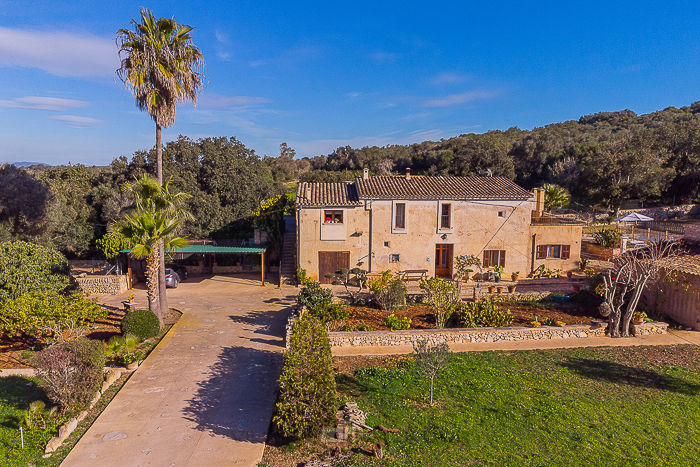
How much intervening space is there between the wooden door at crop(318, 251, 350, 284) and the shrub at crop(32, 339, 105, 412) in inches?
561

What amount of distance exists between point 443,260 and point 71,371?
19.5m

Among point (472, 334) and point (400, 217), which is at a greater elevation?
point (400, 217)

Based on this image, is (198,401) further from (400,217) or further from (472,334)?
(400,217)

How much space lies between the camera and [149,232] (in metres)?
14.6

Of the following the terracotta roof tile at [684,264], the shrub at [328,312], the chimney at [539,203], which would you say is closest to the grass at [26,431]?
the shrub at [328,312]

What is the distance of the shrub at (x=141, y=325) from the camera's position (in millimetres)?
14257

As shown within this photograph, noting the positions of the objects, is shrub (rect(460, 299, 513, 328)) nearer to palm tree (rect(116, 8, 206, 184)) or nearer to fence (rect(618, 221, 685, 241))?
palm tree (rect(116, 8, 206, 184))

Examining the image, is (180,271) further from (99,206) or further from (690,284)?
(690,284)

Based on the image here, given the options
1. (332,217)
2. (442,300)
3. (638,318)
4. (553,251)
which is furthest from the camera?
(553,251)

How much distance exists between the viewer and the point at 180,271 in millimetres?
25938

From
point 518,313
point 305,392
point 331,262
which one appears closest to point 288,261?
point 331,262

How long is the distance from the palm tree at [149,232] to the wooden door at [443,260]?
14.8m

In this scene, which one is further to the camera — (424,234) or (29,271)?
(424,234)

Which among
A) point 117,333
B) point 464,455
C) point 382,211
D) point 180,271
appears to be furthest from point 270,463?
point 180,271
